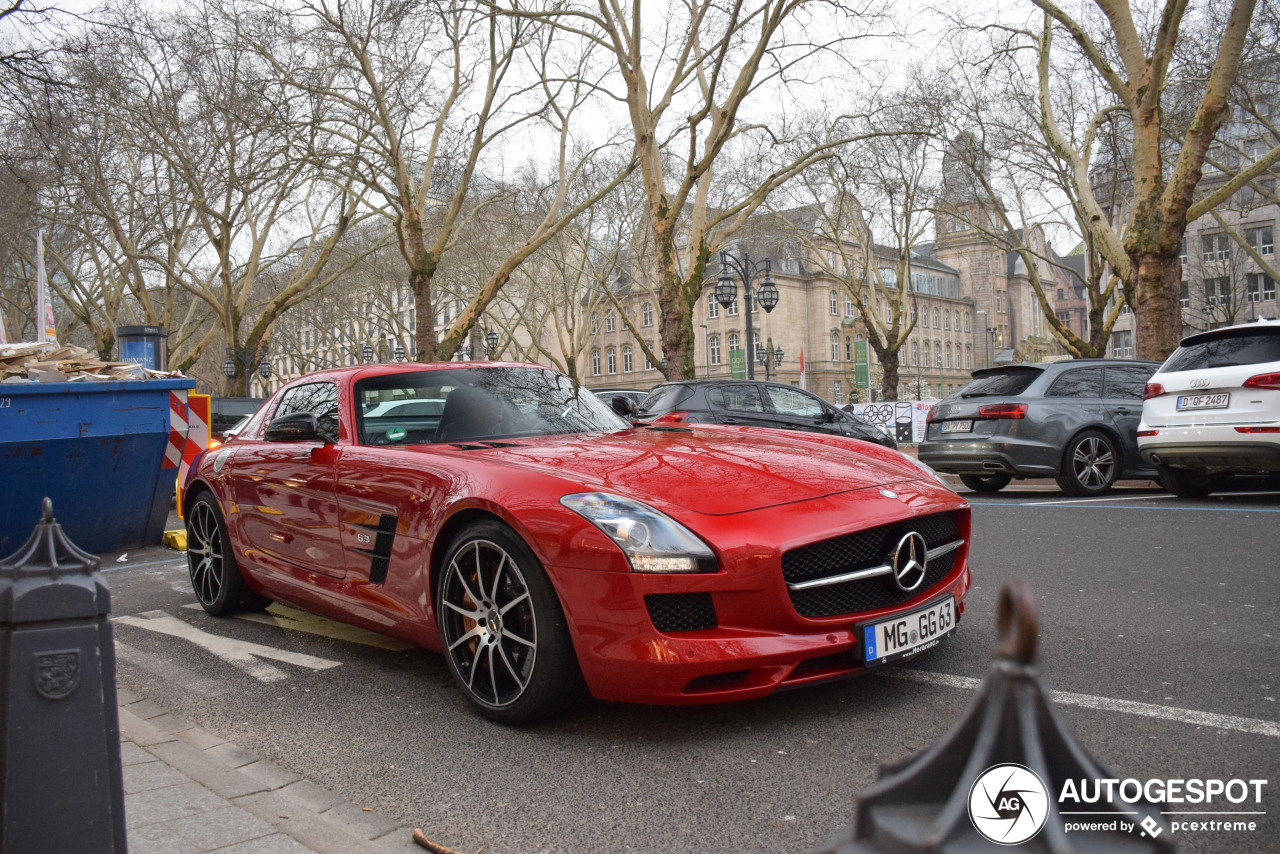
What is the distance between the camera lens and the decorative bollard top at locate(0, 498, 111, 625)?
6.87 feet

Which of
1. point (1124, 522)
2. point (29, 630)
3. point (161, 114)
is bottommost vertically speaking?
point (1124, 522)

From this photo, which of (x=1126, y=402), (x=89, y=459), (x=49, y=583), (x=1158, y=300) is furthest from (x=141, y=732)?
(x=1158, y=300)

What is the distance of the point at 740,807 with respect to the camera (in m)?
2.74

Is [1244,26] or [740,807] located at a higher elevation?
[1244,26]

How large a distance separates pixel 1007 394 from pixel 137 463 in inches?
344

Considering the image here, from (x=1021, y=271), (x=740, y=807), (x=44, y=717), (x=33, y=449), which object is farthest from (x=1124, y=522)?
(x=1021, y=271)

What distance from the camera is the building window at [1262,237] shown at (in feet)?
194

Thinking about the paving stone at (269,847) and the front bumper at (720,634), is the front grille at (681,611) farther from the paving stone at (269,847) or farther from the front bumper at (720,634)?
the paving stone at (269,847)

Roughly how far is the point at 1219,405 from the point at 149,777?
8.69 m

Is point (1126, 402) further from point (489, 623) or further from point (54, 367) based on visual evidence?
point (54, 367)

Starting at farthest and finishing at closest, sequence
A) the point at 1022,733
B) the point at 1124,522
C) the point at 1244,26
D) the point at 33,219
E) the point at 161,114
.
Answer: the point at 33,219, the point at 161,114, the point at 1244,26, the point at 1124,522, the point at 1022,733

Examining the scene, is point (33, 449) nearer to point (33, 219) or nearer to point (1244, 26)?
point (1244, 26)

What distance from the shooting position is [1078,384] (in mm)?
10875

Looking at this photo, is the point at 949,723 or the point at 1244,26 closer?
the point at 949,723
